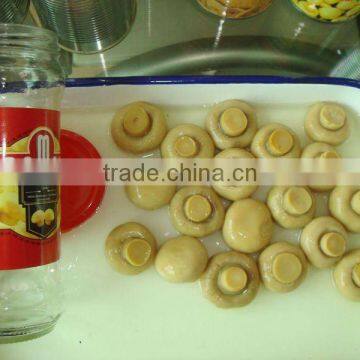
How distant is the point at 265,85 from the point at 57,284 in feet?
1.48

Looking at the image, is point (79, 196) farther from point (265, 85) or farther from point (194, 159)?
point (265, 85)

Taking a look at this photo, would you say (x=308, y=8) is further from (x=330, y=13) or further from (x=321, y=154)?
(x=321, y=154)

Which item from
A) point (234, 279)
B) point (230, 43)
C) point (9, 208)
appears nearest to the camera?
point (9, 208)

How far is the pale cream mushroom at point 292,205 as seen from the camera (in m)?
0.67

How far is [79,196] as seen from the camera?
0.69m

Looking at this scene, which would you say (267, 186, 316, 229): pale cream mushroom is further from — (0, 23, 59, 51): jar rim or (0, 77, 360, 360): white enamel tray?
(0, 23, 59, 51): jar rim

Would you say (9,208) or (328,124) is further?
(328,124)

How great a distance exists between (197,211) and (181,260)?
0.08 metres


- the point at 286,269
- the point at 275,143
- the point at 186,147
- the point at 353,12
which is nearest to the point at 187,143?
the point at 186,147

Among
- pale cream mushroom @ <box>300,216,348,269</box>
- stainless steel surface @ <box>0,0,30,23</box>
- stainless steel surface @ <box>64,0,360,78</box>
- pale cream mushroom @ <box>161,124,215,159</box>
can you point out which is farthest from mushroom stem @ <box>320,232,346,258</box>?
stainless steel surface @ <box>0,0,30,23</box>

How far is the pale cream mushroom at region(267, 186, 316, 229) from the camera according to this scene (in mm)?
674

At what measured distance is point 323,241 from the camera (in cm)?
67

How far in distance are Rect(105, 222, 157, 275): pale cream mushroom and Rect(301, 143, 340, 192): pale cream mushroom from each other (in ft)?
0.88

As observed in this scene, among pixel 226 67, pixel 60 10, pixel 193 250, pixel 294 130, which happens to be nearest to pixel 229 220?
pixel 193 250
